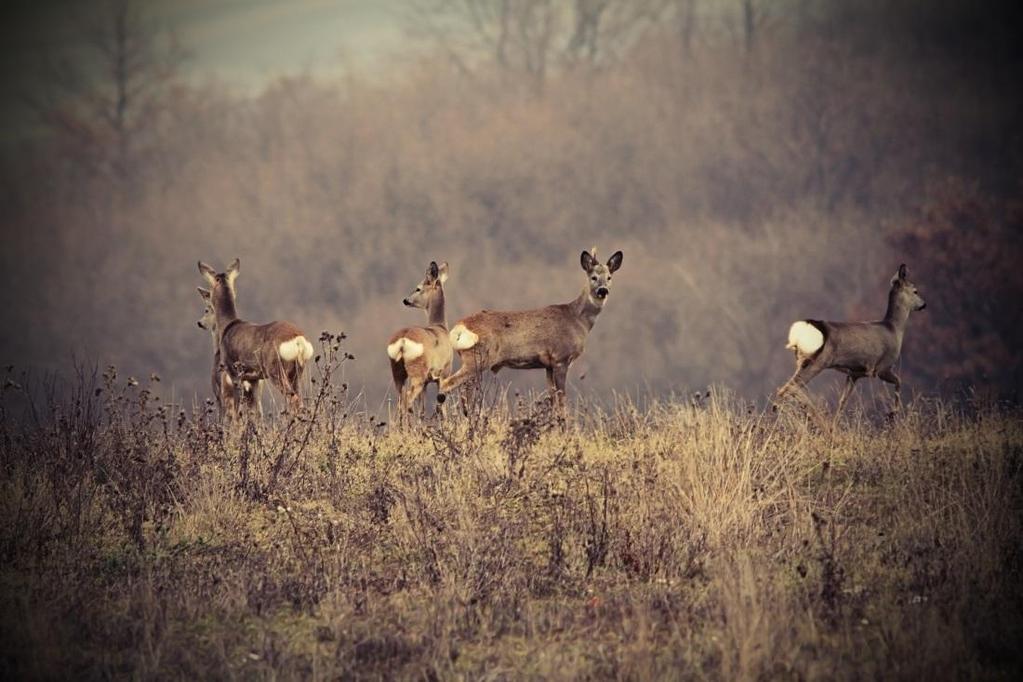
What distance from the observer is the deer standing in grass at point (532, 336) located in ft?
47.7

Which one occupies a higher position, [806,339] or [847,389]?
[806,339]

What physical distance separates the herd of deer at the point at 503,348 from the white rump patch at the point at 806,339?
0.01 meters

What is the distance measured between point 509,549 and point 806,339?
652 centimetres

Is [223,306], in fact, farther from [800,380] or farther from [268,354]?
[800,380]

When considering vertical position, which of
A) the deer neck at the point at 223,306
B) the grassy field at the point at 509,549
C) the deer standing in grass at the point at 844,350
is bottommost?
the grassy field at the point at 509,549

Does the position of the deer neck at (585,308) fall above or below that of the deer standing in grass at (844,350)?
above

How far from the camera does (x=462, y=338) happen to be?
1442 centimetres

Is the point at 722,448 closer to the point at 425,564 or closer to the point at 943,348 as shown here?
the point at 425,564

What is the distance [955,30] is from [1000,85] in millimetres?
3266

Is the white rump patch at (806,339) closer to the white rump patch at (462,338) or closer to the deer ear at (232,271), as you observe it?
the white rump patch at (462,338)

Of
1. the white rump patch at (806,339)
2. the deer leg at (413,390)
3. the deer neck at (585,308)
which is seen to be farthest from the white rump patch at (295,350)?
the white rump patch at (806,339)

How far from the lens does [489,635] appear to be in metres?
7.08

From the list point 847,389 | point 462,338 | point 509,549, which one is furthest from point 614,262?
point 509,549

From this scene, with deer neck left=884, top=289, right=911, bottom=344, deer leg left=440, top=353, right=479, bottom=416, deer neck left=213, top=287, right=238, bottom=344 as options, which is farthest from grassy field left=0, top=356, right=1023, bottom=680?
deer neck left=213, top=287, right=238, bottom=344
